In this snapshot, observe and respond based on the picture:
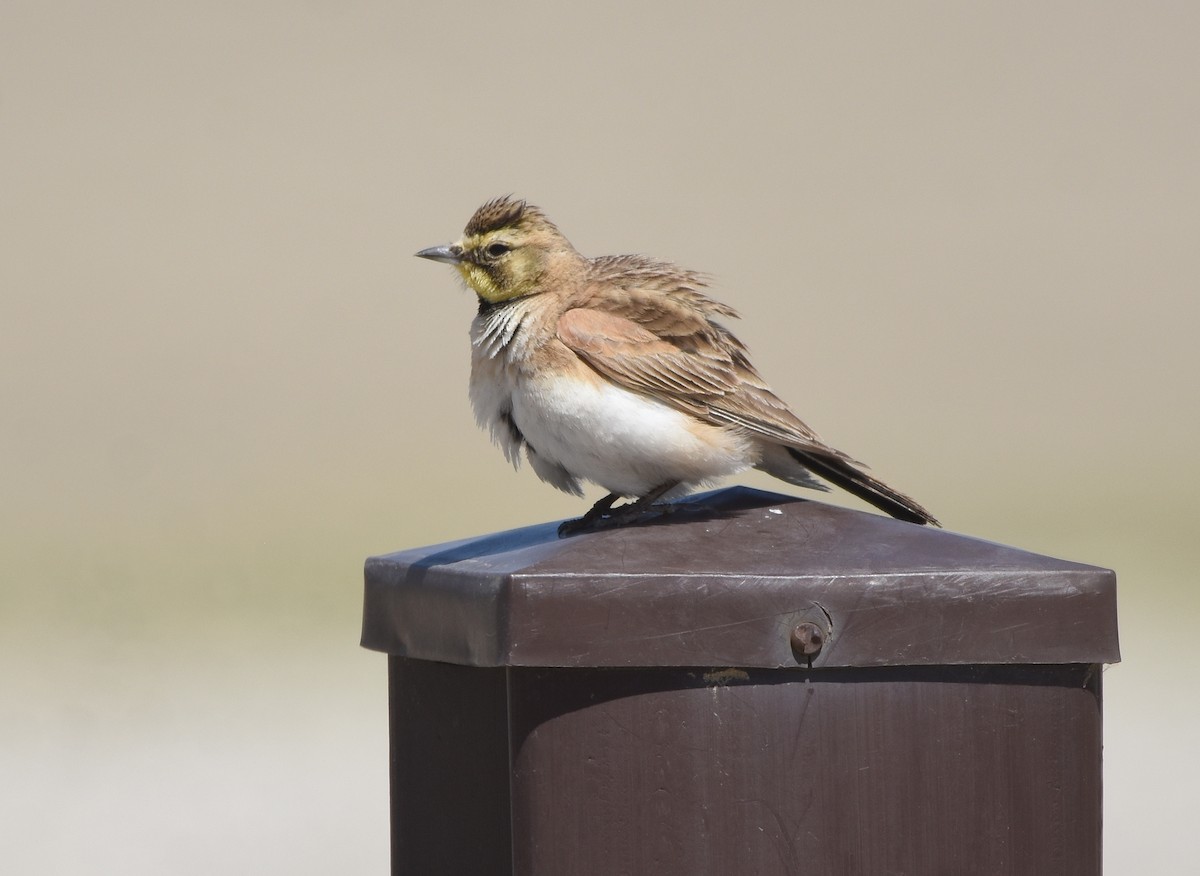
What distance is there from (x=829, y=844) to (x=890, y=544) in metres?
0.76

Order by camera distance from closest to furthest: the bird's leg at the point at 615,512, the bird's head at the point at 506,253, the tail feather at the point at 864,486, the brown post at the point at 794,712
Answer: the brown post at the point at 794,712, the bird's leg at the point at 615,512, the tail feather at the point at 864,486, the bird's head at the point at 506,253

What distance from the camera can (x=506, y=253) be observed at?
7359 mm

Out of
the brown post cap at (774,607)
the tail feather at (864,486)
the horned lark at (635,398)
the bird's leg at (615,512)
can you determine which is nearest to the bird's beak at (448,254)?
the horned lark at (635,398)

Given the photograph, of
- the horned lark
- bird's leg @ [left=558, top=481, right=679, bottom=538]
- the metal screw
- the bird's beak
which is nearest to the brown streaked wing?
the horned lark

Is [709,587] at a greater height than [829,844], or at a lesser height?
greater

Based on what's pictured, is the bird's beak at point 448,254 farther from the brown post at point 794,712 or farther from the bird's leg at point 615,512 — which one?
the brown post at point 794,712

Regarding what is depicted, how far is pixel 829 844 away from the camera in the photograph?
4.02 m

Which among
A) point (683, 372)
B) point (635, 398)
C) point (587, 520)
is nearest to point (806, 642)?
point (587, 520)

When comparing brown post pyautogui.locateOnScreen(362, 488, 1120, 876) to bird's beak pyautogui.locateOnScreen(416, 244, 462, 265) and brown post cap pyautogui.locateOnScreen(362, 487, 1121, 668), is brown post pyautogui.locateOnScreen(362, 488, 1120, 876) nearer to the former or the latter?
brown post cap pyautogui.locateOnScreen(362, 487, 1121, 668)

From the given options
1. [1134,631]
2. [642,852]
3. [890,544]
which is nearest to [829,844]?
[642,852]

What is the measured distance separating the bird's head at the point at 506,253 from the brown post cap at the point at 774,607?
123 inches

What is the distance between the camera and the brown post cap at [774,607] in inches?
158

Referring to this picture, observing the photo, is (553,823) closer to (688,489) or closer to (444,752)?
(444,752)

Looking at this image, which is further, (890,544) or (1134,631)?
(1134,631)
